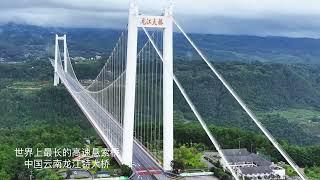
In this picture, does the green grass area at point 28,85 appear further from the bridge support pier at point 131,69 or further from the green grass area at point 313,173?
the green grass area at point 313,173

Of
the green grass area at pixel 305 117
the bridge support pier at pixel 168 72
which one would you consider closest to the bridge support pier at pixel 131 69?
the bridge support pier at pixel 168 72

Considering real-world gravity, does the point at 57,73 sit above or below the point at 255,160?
above

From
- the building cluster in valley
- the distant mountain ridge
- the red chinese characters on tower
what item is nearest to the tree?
the red chinese characters on tower

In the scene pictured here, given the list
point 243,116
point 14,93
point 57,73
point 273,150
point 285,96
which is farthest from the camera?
point 285,96

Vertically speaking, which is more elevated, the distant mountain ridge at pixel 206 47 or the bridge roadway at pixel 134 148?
the distant mountain ridge at pixel 206 47

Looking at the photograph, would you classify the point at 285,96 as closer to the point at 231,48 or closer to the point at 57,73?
the point at 57,73

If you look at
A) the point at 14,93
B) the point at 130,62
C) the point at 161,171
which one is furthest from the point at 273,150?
the point at 14,93

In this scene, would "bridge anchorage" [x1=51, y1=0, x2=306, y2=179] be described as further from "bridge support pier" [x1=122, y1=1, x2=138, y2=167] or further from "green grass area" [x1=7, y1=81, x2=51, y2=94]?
"green grass area" [x1=7, y1=81, x2=51, y2=94]

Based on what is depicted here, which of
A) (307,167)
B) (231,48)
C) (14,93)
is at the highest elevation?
(231,48)
